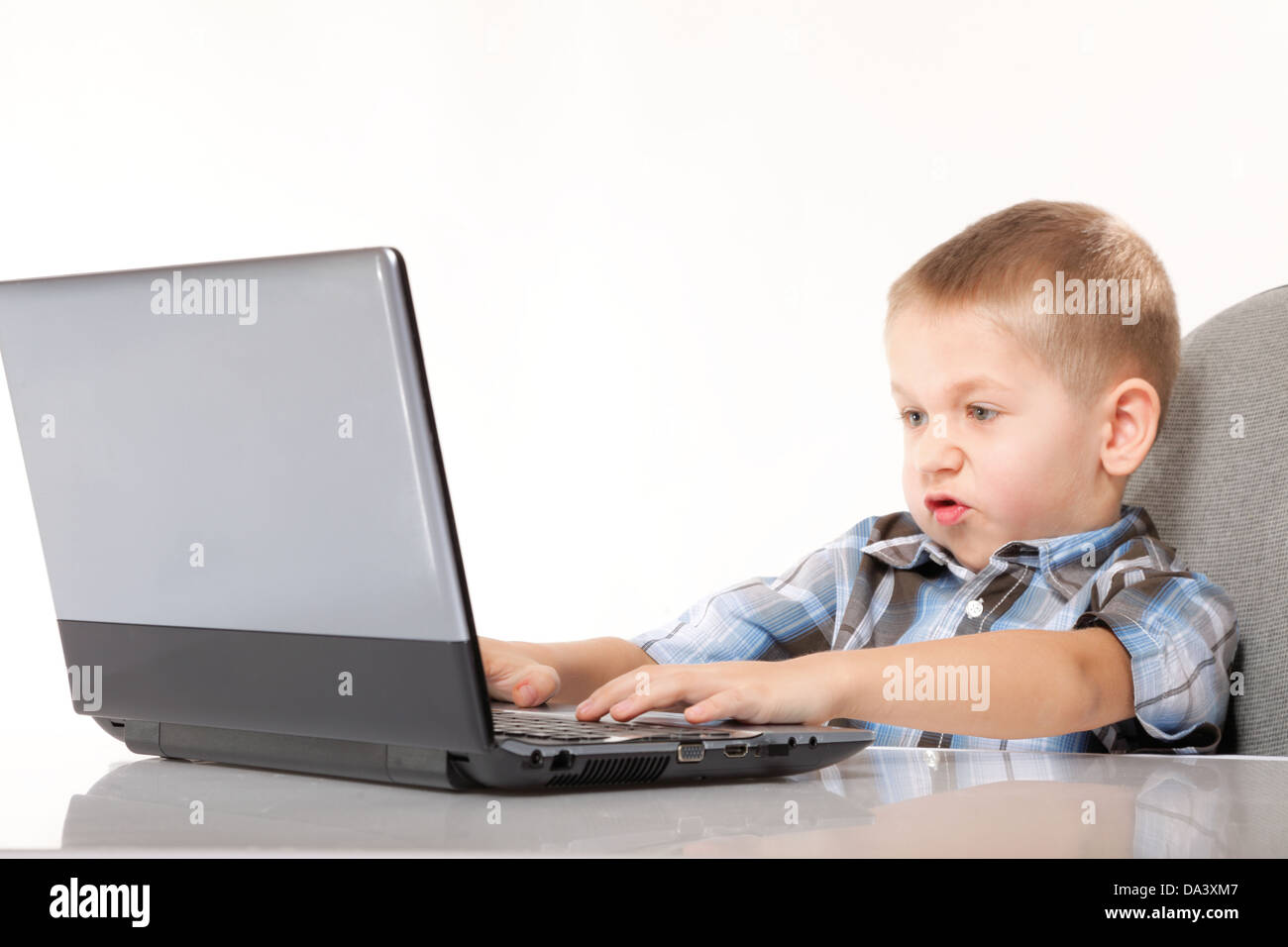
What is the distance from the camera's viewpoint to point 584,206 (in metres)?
3.14

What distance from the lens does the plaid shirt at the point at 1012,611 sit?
41.0 inches

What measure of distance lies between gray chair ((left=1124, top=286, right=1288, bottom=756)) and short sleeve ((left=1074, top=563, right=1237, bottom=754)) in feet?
0.10

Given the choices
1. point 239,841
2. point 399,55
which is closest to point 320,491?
point 239,841

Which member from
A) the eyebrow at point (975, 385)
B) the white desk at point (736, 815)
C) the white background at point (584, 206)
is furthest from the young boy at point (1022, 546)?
the white background at point (584, 206)

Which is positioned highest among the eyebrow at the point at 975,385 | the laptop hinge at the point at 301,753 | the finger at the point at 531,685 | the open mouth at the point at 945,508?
the eyebrow at the point at 975,385

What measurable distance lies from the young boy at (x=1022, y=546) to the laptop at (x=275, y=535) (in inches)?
11.8

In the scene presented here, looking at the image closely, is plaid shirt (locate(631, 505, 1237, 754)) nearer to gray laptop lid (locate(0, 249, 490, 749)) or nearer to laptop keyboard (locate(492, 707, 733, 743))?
laptop keyboard (locate(492, 707, 733, 743))

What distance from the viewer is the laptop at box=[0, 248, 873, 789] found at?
56 centimetres

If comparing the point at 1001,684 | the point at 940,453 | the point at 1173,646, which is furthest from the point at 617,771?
the point at 940,453

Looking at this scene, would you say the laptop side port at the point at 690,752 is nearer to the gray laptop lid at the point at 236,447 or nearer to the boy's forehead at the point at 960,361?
the gray laptop lid at the point at 236,447

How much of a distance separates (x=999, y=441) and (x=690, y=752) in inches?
26.8

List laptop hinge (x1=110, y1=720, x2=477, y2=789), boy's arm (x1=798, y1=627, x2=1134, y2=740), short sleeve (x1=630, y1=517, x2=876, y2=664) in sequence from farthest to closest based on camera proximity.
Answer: short sleeve (x1=630, y1=517, x2=876, y2=664) → boy's arm (x1=798, y1=627, x2=1134, y2=740) → laptop hinge (x1=110, y1=720, x2=477, y2=789)

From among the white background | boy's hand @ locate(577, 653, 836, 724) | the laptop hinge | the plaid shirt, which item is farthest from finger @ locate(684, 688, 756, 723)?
the white background

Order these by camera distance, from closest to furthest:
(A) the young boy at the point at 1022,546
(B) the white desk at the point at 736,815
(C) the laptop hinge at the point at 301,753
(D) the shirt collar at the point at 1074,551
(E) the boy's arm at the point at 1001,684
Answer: (B) the white desk at the point at 736,815, (C) the laptop hinge at the point at 301,753, (E) the boy's arm at the point at 1001,684, (A) the young boy at the point at 1022,546, (D) the shirt collar at the point at 1074,551
